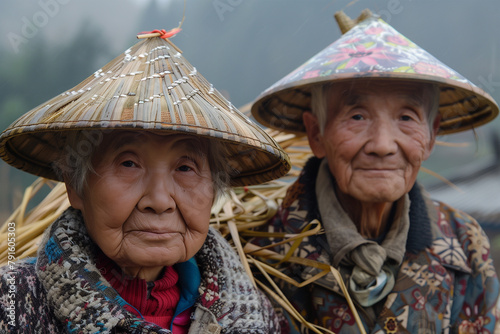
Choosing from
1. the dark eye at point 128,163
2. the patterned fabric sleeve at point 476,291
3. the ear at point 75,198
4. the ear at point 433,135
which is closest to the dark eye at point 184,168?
the dark eye at point 128,163

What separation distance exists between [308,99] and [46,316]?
1376 mm

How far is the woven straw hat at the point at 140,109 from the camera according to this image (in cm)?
117

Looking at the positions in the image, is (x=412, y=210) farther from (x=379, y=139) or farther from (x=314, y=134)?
(x=314, y=134)

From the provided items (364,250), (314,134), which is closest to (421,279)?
(364,250)

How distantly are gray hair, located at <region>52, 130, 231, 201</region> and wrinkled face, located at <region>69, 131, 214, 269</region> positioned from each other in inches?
0.7

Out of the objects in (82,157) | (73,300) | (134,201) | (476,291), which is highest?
(82,157)

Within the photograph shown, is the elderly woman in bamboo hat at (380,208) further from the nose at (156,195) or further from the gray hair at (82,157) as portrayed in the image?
the nose at (156,195)

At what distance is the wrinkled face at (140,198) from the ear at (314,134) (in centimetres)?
83

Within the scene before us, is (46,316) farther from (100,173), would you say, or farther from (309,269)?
(309,269)

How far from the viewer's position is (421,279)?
1935mm

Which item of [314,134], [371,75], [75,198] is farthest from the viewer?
[314,134]

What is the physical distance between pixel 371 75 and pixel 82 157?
3.18 ft

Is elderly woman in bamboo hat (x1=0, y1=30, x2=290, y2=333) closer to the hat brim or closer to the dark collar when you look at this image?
the dark collar

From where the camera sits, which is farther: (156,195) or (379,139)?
(379,139)
